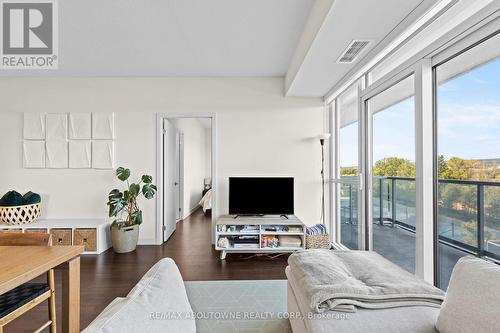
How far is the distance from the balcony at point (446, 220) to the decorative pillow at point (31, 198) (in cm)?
467

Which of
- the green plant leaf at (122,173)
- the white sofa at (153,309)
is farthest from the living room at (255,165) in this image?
the green plant leaf at (122,173)

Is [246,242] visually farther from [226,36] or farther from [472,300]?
[472,300]

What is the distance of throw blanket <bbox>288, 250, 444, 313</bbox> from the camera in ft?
4.04

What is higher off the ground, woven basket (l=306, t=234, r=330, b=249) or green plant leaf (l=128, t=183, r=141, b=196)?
green plant leaf (l=128, t=183, r=141, b=196)

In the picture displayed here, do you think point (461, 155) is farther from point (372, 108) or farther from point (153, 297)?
point (153, 297)

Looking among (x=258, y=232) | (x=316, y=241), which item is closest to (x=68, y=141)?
(x=258, y=232)

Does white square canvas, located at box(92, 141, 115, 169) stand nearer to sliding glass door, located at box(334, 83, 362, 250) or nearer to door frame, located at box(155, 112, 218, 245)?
door frame, located at box(155, 112, 218, 245)

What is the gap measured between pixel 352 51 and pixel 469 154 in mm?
1424

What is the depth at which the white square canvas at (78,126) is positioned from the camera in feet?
13.0

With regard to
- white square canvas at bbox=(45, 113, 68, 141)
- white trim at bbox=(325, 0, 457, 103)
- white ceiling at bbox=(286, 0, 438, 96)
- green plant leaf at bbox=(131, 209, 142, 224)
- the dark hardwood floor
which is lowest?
the dark hardwood floor

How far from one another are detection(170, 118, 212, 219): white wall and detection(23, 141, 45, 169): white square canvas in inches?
89.7

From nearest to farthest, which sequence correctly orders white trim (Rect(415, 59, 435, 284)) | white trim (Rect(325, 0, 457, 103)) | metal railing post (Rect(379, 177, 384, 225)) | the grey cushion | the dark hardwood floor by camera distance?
the grey cushion
white trim (Rect(325, 0, 457, 103))
white trim (Rect(415, 59, 435, 284))
the dark hardwood floor
metal railing post (Rect(379, 177, 384, 225))

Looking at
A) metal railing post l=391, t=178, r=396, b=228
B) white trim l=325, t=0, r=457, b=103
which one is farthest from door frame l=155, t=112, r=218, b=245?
metal railing post l=391, t=178, r=396, b=228

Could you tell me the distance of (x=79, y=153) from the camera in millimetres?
3977
